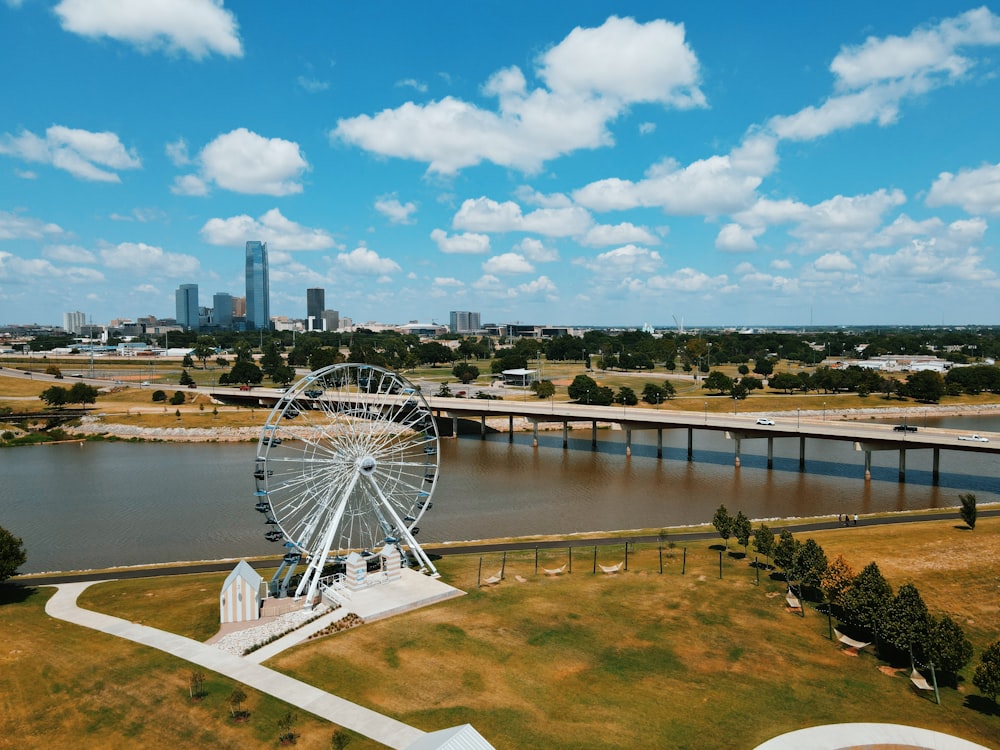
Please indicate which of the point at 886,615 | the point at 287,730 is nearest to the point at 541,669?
the point at 287,730

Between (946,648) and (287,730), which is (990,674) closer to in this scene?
(946,648)

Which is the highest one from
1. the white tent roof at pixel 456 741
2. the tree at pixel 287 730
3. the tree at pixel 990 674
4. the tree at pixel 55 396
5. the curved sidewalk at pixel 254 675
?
the tree at pixel 55 396

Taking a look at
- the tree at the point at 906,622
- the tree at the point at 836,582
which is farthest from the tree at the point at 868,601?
the tree at the point at 836,582

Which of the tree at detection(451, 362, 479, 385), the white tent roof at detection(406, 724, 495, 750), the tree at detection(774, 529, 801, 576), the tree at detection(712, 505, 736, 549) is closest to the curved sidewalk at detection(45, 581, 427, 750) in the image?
the white tent roof at detection(406, 724, 495, 750)

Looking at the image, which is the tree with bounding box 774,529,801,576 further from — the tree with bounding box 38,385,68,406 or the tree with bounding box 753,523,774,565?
the tree with bounding box 38,385,68,406

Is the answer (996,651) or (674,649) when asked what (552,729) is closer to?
(674,649)

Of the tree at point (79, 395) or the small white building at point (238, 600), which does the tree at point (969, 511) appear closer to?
the small white building at point (238, 600)
